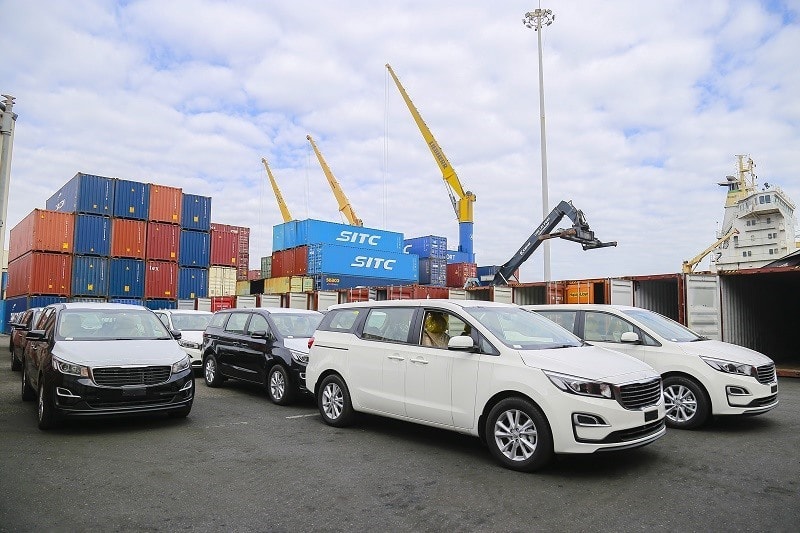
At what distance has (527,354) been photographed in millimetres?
5242

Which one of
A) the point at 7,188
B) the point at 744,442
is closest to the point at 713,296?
the point at 744,442

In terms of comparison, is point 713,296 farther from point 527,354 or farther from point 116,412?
point 116,412

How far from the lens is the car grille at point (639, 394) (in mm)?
4863

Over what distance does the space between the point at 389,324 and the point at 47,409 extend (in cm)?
418

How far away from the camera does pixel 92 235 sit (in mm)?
27234

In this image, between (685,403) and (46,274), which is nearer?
(685,403)

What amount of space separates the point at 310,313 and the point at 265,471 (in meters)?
5.27

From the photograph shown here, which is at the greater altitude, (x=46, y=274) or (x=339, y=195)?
(x=339, y=195)

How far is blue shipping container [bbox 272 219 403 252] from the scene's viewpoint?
1356 inches

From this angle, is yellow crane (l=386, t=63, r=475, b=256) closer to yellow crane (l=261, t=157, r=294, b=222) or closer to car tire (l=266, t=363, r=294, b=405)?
yellow crane (l=261, t=157, r=294, b=222)

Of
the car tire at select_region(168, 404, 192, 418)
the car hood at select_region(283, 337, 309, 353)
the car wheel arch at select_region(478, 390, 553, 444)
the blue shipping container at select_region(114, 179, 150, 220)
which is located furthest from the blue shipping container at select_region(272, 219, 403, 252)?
the car wheel arch at select_region(478, 390, 553, 444)

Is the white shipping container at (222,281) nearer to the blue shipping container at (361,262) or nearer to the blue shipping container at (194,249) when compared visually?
the blue shipping container at (194,249)

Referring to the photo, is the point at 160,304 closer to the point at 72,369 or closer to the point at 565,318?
the point at 72,369

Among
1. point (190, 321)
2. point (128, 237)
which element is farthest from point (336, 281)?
point (190, 321)
